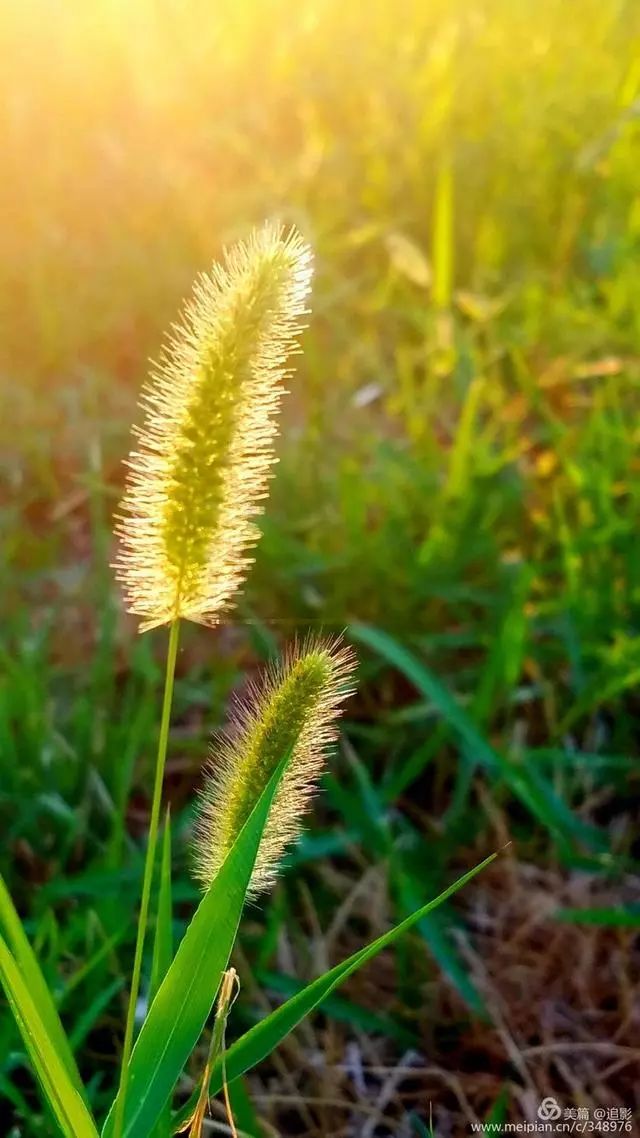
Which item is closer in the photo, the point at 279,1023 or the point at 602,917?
the point at 279,1023

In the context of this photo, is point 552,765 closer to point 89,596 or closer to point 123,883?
point 123,883

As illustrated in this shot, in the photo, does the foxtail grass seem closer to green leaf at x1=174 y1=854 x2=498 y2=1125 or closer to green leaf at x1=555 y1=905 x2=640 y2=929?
green leaf at x1=174 y1=854 x2=498 y2=1125

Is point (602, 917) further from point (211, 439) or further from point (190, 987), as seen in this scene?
point (211, 439)

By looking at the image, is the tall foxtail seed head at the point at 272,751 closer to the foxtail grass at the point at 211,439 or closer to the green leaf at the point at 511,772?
the foxtail grass at the point at 211,439

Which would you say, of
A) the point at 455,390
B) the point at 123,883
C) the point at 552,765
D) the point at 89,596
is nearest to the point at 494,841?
the point at 552,765

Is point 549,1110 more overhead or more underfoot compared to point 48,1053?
more underfoot

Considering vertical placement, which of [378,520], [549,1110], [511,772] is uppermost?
[378,520]

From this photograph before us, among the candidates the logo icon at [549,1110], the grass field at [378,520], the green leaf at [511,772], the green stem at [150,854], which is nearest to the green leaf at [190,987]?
the green stem at [150,854]

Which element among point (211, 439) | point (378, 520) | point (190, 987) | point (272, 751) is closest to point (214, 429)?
point (211, 439)

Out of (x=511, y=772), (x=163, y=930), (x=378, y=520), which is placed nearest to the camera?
(x=163, y=930)
